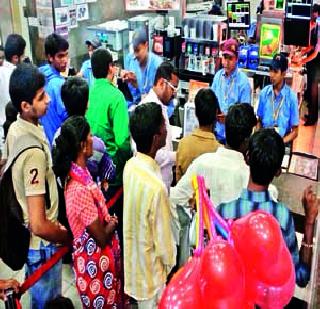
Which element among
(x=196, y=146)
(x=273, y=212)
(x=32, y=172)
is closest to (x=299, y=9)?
(x=196, y=146)

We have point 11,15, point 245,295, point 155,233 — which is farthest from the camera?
point 11,15

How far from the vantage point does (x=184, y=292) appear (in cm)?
90

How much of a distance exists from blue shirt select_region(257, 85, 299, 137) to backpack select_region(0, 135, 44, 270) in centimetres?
244

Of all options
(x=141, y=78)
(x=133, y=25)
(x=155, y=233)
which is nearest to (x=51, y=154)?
(x=155, y=233)

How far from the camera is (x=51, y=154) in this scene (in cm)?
242

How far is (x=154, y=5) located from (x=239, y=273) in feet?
17.8

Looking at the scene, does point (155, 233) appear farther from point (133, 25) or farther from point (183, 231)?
point (133, 25)

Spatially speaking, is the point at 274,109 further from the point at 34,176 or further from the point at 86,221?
the point at 34,176

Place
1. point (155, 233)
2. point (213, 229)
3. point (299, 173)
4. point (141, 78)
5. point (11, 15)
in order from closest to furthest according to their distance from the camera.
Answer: point (213, 229)
point (155, 233)
point (299, 173)
point (141, 78)
point (11, 15)

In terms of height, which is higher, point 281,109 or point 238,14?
point 238,14

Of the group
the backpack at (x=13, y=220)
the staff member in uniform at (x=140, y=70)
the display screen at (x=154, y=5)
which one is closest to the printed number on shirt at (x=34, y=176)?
the backpack at (x=13, y=220)

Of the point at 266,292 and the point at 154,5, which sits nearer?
the point at 266,292

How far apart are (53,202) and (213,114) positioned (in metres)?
1.02

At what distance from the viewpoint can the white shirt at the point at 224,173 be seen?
2.32 metres
